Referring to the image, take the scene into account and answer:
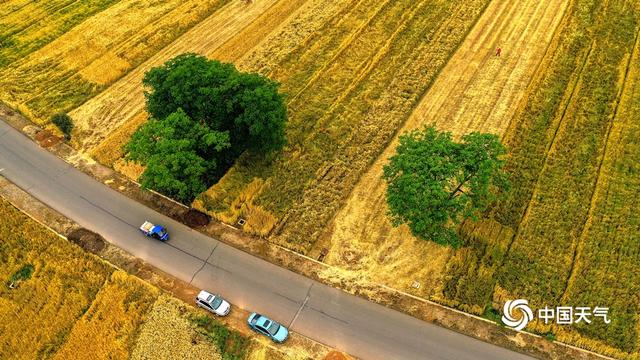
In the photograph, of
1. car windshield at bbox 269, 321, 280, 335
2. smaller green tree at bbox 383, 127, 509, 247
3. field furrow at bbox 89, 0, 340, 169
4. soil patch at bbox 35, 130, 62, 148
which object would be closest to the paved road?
car windshield at bbox 269, 321, 280, 335

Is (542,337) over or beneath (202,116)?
beneath

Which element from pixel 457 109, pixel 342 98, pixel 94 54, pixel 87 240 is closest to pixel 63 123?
pixel 94 54

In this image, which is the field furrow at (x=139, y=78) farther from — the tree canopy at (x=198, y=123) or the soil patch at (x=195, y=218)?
the soil patch at (x=195, y=218)

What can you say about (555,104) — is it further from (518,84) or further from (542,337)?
(542,337)

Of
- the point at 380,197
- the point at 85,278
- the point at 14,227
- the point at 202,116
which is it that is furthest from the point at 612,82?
the point at 14,227

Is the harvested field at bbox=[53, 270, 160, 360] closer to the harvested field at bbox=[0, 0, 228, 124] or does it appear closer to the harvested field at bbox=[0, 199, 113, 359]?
the harvested field at bbox=[0, 199, 113, 359]
